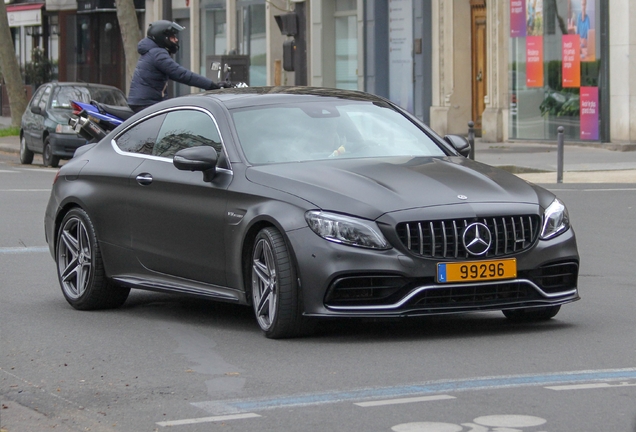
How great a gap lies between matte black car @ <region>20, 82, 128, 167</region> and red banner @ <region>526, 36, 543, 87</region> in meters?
8.24

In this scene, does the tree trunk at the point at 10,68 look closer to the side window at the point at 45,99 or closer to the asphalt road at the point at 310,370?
the side window at the point at 45,99

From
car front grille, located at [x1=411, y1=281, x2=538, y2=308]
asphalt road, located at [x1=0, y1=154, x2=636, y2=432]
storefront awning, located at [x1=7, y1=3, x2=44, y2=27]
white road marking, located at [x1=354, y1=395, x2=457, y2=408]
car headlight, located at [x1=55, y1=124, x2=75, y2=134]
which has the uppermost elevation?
storefront awning, located at [x1=7, y1=3, x2=44, y2=27]

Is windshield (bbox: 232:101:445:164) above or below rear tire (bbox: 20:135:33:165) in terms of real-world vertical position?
above

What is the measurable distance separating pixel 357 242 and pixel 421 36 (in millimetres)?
25021

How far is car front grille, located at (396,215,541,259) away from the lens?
7547mm

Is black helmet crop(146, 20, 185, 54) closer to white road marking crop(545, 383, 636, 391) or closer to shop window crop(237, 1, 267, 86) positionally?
white road marking crop(545, 383, 636, 391)

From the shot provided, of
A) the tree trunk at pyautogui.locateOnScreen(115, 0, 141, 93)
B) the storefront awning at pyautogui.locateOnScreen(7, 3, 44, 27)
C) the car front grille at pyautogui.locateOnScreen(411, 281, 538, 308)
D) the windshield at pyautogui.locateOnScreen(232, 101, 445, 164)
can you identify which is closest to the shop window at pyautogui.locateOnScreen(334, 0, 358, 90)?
the tree trunk at pyautogui.locateOnScreen(115, 0, 141, 93)

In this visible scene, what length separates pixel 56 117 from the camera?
27.2 meters

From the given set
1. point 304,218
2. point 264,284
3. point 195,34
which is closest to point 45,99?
point 195,34

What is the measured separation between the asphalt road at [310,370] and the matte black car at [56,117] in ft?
55.6

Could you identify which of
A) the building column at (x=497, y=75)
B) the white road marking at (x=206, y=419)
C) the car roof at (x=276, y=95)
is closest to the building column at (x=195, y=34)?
the building column at (x=497, y=75)

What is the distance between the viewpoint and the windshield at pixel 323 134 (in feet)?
28.1

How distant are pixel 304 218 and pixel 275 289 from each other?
1.51 ft

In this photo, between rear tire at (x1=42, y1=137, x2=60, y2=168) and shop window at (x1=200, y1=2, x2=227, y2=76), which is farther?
shop window at (x1=200, y1=2, x2=227, y2=76)
